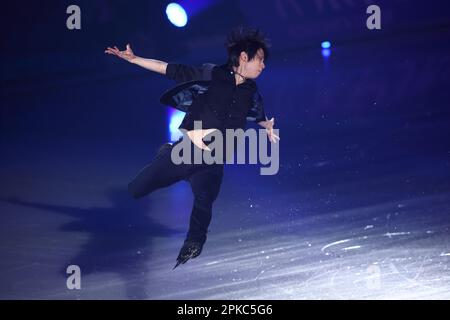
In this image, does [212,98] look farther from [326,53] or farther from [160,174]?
[326,53]

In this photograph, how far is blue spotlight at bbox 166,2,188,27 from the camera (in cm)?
937

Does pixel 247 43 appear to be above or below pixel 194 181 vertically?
above

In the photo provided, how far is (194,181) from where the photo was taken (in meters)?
4.23

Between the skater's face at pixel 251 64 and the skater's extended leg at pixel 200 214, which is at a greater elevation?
the skater's face at pixel 251 64

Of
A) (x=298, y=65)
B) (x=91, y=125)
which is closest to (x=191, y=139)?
(x=91, y=125)

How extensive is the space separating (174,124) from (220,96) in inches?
107

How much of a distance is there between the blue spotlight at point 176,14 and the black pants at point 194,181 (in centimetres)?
526

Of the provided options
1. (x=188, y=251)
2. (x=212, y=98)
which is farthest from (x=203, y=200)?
(x=212, y=98)

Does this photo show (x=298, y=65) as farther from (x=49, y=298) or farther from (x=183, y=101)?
(x=49, y=298)

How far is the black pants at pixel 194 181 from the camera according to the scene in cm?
414

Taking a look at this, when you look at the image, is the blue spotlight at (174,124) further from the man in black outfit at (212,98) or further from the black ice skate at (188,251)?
the black ice skate at (188,251)

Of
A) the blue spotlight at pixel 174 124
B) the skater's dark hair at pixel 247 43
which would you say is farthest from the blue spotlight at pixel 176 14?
the skater's dark hair at pixel 247 43

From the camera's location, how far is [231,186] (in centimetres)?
533

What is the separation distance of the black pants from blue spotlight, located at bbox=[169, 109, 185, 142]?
1941 mm
